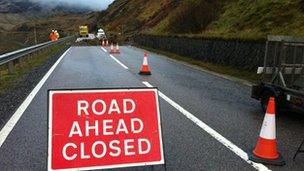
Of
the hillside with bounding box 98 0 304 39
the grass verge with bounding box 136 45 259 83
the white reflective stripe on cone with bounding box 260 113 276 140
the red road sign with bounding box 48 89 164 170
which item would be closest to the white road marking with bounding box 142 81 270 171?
the white reflective stripe on cone with bounding box 260 113 276 140

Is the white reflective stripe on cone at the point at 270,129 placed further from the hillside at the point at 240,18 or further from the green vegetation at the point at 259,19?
the green vegetation at the point at 259,19

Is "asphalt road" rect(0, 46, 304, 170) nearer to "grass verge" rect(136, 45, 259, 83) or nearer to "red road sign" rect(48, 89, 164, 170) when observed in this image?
"red road sign" rect(48, 89, 164, 170)

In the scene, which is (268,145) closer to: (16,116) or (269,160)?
(269,160)

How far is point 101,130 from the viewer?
5.32m

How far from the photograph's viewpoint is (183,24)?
38.9 meters

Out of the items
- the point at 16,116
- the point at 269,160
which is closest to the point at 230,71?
the point at 16,116

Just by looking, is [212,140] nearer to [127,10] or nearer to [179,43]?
[179,43]

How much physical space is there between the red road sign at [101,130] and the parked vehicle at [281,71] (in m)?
4.81

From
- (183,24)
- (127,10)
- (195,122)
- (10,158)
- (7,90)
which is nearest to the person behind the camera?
(10,158)

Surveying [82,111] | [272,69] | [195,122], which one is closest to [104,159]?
[82,111]

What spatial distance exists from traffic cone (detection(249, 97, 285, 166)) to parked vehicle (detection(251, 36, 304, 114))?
308cm

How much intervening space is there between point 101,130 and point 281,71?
231 inches

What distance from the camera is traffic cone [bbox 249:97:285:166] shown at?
6.43 meters

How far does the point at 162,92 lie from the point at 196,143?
5.58 m
